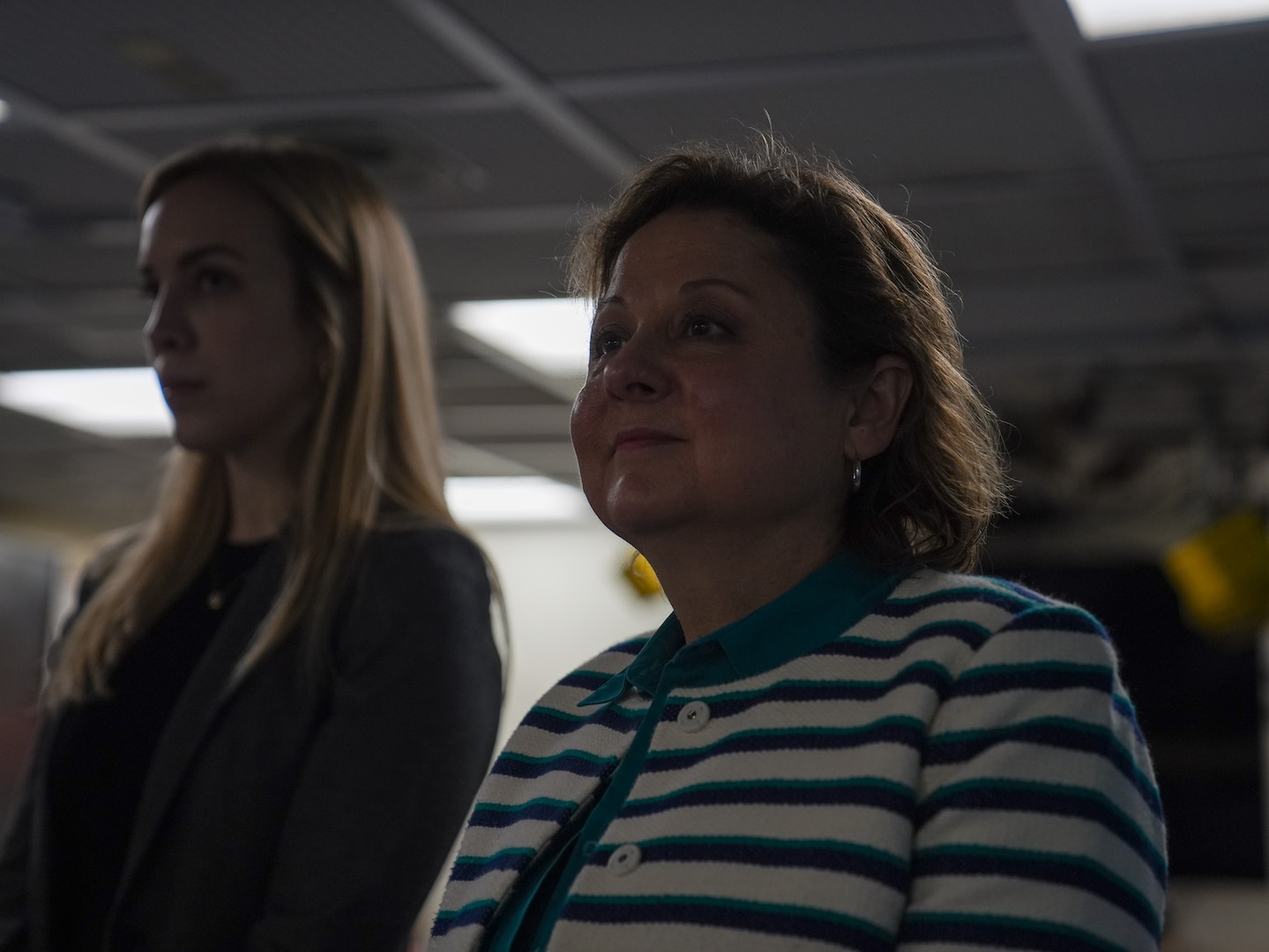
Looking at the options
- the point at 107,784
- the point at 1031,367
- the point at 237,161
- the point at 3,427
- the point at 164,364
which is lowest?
the point at 107,784

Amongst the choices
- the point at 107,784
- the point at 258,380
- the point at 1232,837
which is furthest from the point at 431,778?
the point at 1232,837

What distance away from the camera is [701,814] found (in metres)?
0.91

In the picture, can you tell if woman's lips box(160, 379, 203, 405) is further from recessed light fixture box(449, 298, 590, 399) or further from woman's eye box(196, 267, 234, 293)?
recessed light fixture box(449, 298, 590, 399)

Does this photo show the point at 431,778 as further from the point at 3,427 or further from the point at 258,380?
the point at 3,427

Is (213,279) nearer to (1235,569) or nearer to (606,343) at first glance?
(606,343)

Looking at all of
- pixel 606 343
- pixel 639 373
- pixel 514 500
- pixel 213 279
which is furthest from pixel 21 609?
pixel 639 373

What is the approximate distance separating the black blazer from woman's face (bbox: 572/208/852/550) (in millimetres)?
370

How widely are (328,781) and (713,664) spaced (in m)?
0.49

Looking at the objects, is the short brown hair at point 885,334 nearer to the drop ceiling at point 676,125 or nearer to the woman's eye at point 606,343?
the woman's eye at point 606,343

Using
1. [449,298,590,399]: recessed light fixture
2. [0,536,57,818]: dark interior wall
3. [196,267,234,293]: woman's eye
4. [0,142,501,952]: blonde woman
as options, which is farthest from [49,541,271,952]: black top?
[0,536,57,818]: dark interior wall

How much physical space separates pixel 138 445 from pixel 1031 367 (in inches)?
150

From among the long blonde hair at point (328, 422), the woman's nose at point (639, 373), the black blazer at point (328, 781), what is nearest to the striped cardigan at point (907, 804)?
the woman's nose at point (639, 373)

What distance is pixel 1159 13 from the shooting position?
235 centimetres

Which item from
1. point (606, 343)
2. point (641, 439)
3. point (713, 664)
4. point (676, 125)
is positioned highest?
point (676, 125)
